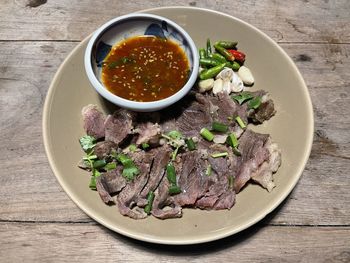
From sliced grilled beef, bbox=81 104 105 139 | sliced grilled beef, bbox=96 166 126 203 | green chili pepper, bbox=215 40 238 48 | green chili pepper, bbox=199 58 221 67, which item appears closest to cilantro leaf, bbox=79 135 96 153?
sliced grilled beef, bbox=81 104 105 139

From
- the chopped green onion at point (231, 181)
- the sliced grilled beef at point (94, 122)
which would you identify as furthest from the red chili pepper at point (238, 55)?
the sliced grilled beef at point (94, 122)

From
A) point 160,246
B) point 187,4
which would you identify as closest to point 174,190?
point 160,246

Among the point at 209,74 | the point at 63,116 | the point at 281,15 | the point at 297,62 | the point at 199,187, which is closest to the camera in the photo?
the point at 199,187

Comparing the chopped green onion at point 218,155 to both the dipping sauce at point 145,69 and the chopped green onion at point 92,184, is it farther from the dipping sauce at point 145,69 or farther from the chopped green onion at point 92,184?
the chopped green onion at point 92,184

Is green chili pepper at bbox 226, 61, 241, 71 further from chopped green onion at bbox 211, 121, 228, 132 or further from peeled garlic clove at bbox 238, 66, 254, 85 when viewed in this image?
chopped green onion at bbox 211, 121, 228, 132

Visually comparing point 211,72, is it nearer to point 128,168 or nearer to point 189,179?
point 189,179

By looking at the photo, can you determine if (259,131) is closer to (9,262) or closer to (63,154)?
(63,154)

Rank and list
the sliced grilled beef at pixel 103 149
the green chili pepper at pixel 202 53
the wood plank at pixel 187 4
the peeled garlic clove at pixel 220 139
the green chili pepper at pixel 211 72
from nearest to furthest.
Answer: the sliced grilled beef at pixel 103 149 < the peeled garlic clove at pixel 220 139 < the green chili pepper at pixel 211 72 < the green chili pepper at pixel 202 53 < the wood plank at pixel 187 4

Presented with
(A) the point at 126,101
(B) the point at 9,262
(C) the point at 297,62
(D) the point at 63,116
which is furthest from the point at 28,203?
(C) the point at 297,62
